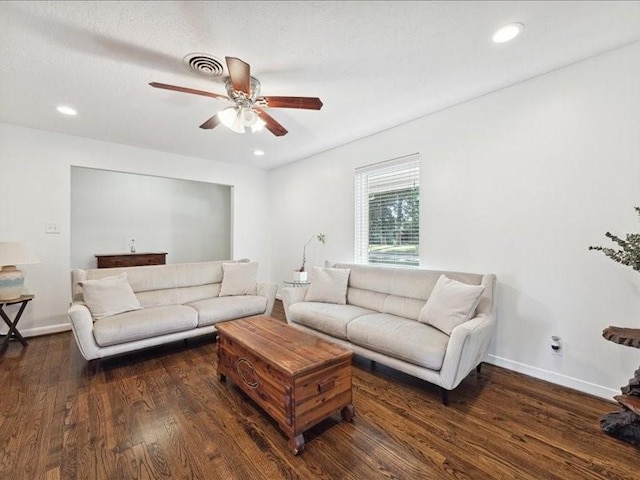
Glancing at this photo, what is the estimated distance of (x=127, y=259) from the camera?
16.6 feet

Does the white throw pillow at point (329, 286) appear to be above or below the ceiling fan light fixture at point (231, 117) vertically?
below

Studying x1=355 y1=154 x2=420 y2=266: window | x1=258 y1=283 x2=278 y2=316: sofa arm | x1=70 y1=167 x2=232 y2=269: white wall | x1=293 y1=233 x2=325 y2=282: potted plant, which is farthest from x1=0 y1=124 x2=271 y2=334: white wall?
x1=355 y1=154 x2=420 y2=266: window

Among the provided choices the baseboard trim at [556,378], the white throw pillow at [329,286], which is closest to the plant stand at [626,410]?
the baseboard trim at [556,378]

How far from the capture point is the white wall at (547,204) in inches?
85.4

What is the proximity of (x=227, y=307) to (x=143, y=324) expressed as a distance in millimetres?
850

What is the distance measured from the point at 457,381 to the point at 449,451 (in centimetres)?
53

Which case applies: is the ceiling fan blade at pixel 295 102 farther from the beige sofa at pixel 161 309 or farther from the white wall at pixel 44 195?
the white wall at pixel 44 195

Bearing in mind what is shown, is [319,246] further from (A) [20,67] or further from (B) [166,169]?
(A) [20,67]

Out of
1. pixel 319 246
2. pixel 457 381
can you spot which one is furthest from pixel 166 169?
pixel 457 381

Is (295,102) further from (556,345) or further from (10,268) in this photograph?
(10,268)

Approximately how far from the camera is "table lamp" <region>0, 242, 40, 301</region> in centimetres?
294

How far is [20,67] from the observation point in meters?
2.29

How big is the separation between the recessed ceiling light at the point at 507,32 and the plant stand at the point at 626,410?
79.3 inches

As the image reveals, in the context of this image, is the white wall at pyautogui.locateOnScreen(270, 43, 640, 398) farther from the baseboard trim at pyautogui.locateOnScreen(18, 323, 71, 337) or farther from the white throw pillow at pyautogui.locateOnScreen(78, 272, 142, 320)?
the baseboard trim at pyautogui.locateOnScreen(18, 323, 71, 337)
